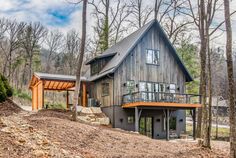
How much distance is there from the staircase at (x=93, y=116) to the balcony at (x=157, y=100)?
5.31ft

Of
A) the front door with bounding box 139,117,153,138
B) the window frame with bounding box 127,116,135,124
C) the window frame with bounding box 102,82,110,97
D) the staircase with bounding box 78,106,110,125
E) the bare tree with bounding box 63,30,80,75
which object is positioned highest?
the bare tree with bounding box 63,30,80,75

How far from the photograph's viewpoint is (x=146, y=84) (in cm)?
2070

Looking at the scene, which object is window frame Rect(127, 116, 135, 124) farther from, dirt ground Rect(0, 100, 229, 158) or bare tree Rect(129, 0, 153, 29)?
bare tree Rect(129, 0, 153, 29)

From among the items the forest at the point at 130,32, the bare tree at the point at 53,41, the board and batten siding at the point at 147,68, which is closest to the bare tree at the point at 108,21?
the forest at the point at 130,32

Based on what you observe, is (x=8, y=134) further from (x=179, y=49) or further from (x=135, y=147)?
(x=179, y=49)

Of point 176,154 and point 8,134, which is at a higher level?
point 8,134

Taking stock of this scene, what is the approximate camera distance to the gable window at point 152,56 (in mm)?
20875

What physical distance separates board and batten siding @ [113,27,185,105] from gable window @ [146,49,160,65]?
240 mm

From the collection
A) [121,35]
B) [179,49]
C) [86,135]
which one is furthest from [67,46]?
[86,135]

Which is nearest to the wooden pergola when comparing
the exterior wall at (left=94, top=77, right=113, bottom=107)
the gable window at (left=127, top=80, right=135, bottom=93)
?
the exterior wall at (left=94, top=77, right=113, bottom=107)

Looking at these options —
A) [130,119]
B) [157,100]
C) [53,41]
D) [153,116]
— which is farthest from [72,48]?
[157,100]

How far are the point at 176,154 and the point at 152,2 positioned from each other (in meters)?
20.3

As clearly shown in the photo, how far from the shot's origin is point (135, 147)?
400 inches

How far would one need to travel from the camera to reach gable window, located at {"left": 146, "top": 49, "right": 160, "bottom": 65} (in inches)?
822
